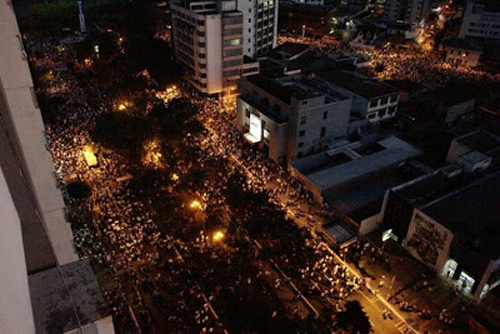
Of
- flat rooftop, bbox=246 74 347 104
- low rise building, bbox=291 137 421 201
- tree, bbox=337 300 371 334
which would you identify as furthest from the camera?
flat rooftop, bbox=246 74 347 104

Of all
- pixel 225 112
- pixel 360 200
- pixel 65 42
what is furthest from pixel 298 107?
pixel 65 42

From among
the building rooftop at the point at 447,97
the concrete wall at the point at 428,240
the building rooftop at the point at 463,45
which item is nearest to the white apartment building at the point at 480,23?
the building rooftop at the point at 463,45

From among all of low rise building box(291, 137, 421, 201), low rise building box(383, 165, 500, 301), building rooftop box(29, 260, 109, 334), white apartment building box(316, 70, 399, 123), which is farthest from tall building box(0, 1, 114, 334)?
white apartment building box(316, 70, 399, 123)

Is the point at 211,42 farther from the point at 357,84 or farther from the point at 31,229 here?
the point at 31,229

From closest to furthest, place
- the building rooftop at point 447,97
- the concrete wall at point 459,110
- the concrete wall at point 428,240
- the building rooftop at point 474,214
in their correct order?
the building rooftop at point 474,214, the concrete wall at point 428,240, the concrete wall at point 459,110, the building rooftop at point 447,97

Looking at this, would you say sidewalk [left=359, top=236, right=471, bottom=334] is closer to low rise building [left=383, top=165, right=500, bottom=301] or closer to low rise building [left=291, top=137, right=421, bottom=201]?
low rise building [left=383, top=165, right=500, bottom=301]

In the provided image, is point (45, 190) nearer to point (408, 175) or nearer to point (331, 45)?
point (408, 175)

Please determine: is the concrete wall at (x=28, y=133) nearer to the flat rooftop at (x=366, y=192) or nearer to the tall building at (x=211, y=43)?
the flat rooftop at (x=366, y=192)
